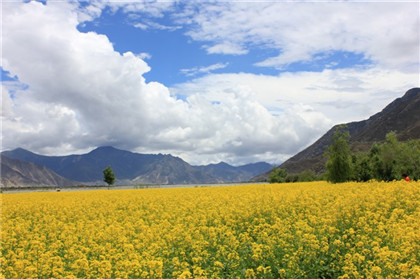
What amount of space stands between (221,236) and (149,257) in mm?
2788

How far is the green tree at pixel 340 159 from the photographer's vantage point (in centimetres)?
4309

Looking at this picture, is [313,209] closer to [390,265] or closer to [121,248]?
[390,265]

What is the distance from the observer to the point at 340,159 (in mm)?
43375

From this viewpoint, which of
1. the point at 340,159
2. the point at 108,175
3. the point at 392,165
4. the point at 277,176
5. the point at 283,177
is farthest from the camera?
the point at 283,177

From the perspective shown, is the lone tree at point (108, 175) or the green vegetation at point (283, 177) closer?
the green vegetation at point (283, 177)

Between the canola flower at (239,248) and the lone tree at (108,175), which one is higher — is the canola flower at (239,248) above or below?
below

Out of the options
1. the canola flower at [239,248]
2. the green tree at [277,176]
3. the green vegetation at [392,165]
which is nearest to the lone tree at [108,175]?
the green tree at [277,176]

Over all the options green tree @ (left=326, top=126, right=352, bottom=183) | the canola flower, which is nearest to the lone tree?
green tree @ (left=326, top=126, right=352, bottom=183)

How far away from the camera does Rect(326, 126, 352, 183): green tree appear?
43.1m

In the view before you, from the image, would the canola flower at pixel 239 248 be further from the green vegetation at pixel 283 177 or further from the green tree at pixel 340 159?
the green vegetation at pixel 283 177

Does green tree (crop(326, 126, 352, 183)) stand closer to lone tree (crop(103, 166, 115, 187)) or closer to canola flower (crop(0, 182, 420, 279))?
canola flower (crop(0, 182, 420, 279))

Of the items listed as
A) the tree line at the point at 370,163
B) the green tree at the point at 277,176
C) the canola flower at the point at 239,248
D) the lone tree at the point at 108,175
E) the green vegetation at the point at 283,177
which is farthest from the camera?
the lone tree at the point at 108,175

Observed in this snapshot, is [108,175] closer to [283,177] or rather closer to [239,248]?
[283,177]

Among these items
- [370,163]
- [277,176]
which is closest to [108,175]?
[277,176]
